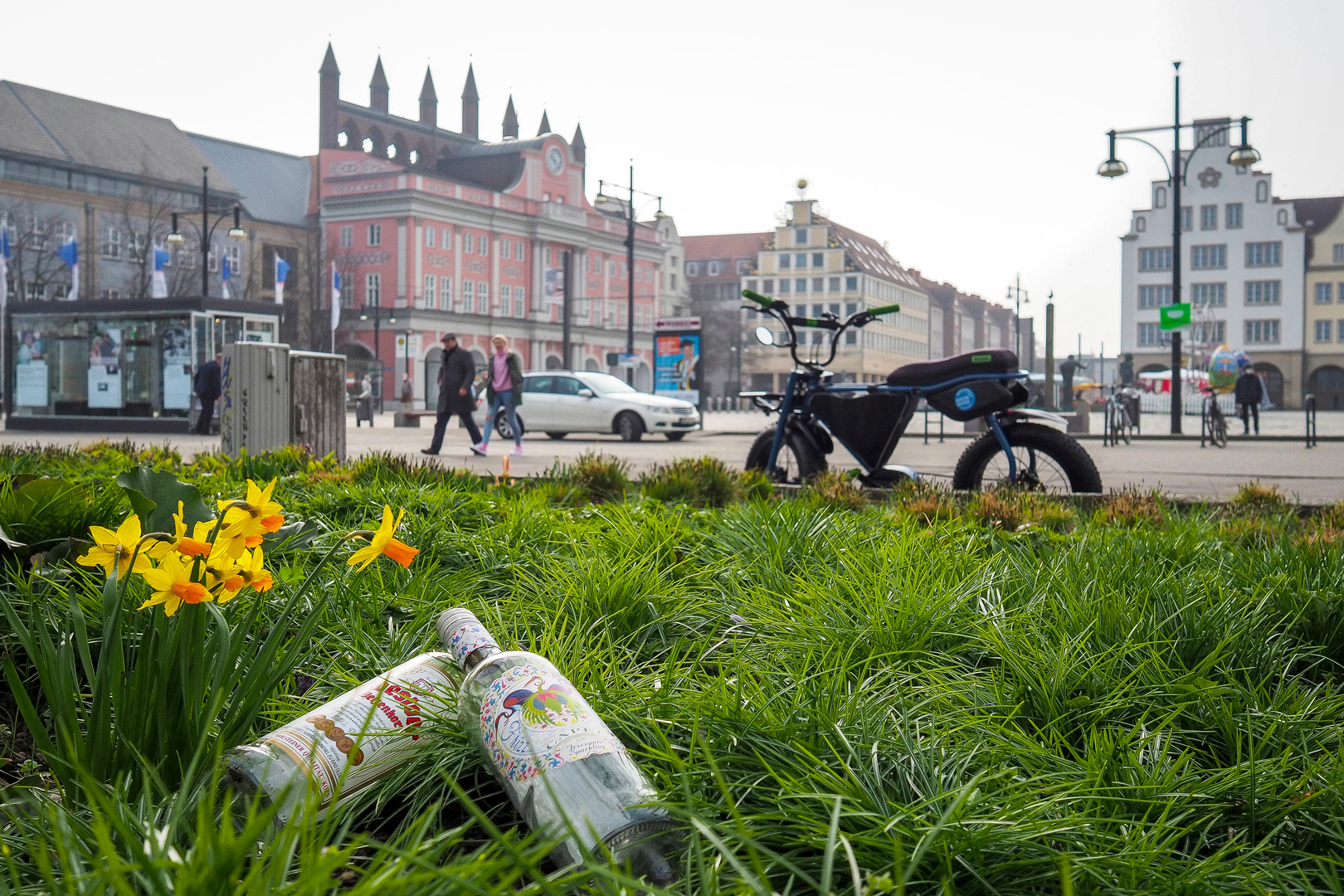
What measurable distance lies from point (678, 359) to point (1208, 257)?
189 feet

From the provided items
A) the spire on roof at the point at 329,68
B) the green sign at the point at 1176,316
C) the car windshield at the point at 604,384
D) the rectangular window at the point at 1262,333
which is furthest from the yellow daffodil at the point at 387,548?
the spire on roof at the point at 329,68

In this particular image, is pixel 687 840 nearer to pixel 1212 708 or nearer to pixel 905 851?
pixel 905 851

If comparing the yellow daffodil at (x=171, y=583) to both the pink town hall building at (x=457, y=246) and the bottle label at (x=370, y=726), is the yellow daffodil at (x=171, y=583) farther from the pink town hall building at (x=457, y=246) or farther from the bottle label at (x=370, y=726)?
the pink town hall building at (x=457, y=246)

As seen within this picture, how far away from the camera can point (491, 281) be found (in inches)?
2955

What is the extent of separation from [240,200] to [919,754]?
76.0 metres

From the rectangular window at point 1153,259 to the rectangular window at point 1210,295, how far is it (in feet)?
8.11

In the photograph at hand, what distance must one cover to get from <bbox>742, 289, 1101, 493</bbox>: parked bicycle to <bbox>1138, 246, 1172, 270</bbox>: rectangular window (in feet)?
244

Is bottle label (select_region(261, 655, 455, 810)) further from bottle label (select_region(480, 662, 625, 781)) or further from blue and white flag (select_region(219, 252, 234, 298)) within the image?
blue and white flag (select_region(219, 252, 234, 298))

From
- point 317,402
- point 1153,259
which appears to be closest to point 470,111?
point 1153,259

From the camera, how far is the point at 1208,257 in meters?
75.8

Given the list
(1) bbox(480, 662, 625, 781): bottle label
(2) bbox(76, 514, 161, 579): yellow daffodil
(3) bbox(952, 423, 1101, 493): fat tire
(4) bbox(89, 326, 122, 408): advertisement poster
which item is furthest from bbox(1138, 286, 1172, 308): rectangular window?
(2) bbox(76, 514, 161, 579): yellow daffodil

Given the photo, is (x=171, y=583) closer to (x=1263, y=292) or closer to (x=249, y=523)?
(x=249, y=523)

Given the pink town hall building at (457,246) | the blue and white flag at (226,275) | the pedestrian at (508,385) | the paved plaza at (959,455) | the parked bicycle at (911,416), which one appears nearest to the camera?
the parked bicycle at (911,416)

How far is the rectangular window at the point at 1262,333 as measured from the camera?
244ft
